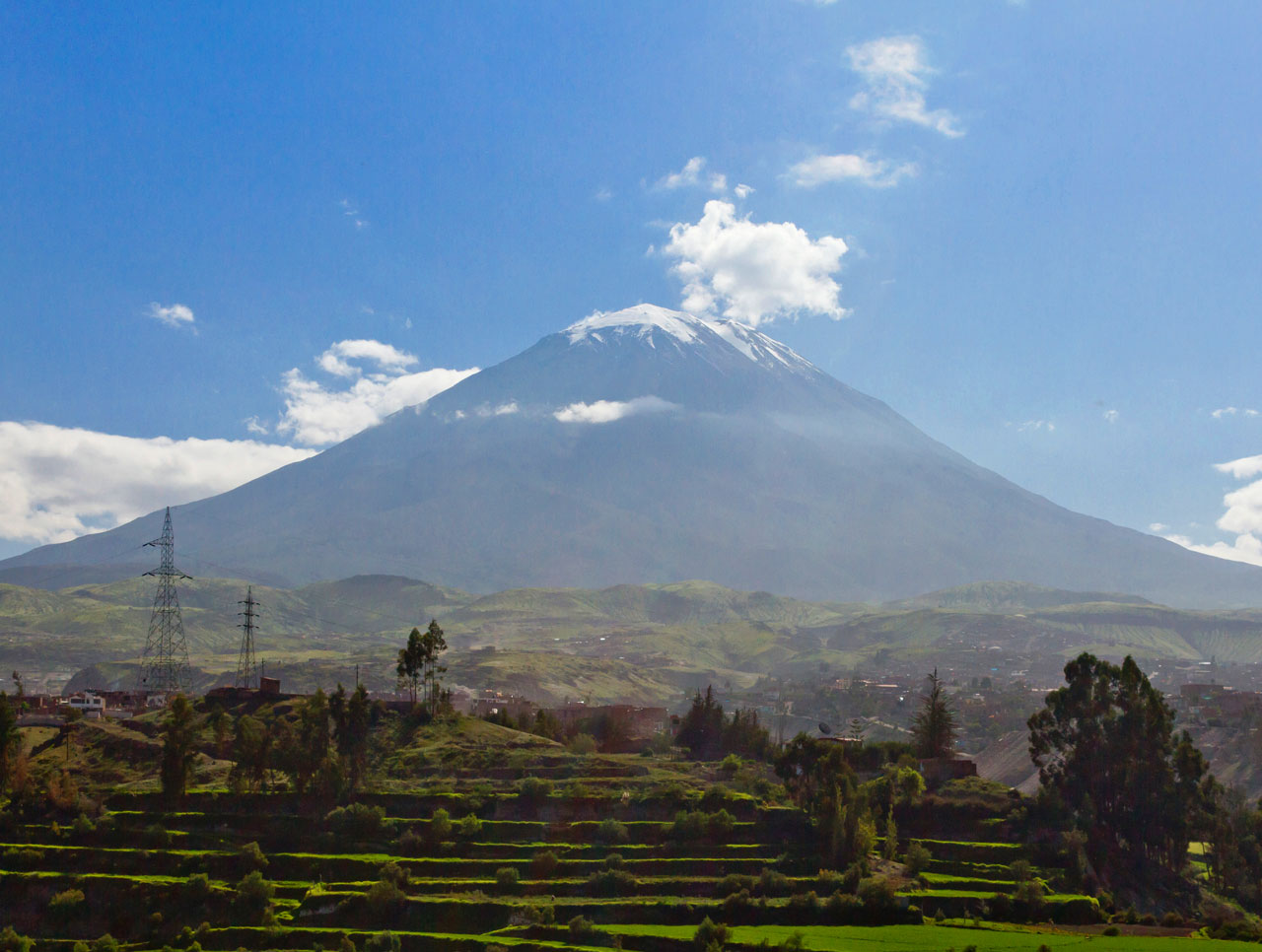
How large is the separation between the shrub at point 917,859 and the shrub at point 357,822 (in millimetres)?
27479

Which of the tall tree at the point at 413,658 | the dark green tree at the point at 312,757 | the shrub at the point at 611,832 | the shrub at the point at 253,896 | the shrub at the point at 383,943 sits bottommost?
the shrub at the point at 383,943

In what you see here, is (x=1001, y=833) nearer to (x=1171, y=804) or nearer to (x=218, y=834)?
(x=1171, y=804)

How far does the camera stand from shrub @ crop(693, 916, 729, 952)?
47.1m

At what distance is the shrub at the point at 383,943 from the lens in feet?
157

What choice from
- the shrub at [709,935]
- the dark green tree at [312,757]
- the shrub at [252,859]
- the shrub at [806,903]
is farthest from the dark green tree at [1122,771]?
the shrub at [252,859]

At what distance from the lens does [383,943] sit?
48.0 meters

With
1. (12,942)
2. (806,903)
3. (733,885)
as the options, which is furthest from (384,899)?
(806,903)

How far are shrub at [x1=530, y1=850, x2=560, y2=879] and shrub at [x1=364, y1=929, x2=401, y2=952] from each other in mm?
8427

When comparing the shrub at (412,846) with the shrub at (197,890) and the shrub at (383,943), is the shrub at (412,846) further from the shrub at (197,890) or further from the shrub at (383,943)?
the shrub at (197,890)

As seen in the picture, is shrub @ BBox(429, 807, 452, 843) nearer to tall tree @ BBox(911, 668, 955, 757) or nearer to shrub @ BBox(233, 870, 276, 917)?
shrub @ BBox(233, 870, 276, 917)

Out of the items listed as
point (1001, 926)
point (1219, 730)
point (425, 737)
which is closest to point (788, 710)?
point (1219, 730)

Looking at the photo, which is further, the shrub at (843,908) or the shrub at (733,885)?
the shrub at (733,885)

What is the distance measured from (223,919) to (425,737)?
23.2m

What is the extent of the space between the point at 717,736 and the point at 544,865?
31776mm
